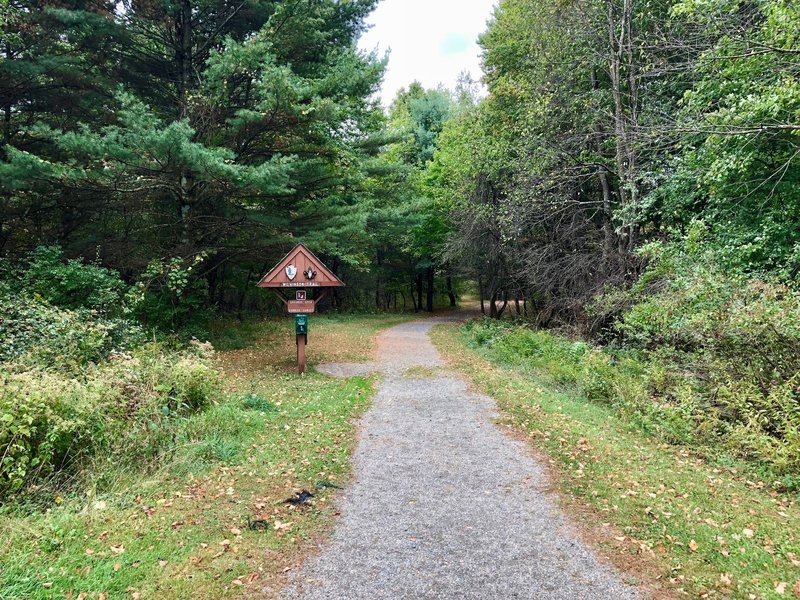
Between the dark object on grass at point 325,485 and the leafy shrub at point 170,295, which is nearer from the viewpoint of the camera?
the dark object on grass at point 325,485

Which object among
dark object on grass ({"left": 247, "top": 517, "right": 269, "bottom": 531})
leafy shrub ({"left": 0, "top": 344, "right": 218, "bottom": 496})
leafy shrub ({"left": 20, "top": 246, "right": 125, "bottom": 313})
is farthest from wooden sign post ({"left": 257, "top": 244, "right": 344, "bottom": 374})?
→ dark object on grass ({"left": 247, "top": 517, "right": 269, "bottom": 531})

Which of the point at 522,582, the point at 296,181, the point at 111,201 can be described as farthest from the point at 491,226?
the point at 522,582

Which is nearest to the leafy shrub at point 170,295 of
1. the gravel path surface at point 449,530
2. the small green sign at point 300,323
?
the small green sign at point 300,323

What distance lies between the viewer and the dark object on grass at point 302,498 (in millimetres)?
4512

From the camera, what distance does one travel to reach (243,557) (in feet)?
11.7

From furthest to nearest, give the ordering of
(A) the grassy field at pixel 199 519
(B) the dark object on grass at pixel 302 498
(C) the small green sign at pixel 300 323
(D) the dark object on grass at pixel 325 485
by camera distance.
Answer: (C) the small green sign at pixel 300 323 < (D) the dark object on grass at pixel 325 485 < (B) the dark object on grass at pixel 302 498 < (A) the grassy field at pixel 199 519

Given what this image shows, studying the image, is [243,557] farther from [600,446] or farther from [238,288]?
[238,288]

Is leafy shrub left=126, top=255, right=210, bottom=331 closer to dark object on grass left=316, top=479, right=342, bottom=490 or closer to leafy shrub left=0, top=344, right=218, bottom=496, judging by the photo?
leafy shrub left=0, top=344, right=218, bottom=496

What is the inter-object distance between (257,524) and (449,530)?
1.72 metres

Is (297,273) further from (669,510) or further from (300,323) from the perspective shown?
(669,510)

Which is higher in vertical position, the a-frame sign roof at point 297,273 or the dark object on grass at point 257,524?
the a-frame sign roof at point 297,273

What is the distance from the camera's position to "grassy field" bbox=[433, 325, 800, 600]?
3289 mm

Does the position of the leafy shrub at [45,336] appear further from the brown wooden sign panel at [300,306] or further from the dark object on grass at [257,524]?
the dark object on grass at [257,524]

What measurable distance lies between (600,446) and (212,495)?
4.71 metres
